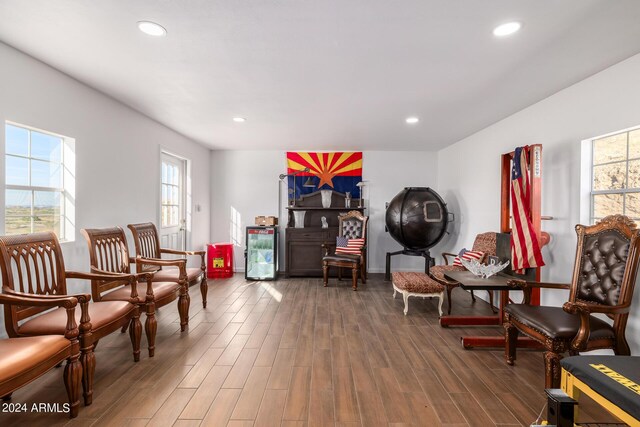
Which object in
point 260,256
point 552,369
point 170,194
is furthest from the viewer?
point 260,256

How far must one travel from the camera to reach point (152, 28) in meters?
2.13

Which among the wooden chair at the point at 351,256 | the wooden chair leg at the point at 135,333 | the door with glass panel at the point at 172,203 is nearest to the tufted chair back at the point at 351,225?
the wooden chair at the point at 351,256

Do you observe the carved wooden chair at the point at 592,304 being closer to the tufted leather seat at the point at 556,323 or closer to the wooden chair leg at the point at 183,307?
the tufted leather seat at the point at 556,323

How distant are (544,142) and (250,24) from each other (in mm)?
3306

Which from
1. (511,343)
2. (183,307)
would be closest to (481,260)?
(511,343)

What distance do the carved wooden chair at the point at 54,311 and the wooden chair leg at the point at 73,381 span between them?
3.7 inches

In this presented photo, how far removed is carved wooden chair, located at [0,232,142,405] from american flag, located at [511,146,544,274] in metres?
3.65

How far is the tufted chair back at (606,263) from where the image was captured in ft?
7.34

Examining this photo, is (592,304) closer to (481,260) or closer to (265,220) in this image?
(481,260)

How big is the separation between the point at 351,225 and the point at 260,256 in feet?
5.92

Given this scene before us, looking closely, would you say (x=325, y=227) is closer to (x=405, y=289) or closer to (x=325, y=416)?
(x=405, y=289)

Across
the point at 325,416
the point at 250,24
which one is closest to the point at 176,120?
the point at 250,24

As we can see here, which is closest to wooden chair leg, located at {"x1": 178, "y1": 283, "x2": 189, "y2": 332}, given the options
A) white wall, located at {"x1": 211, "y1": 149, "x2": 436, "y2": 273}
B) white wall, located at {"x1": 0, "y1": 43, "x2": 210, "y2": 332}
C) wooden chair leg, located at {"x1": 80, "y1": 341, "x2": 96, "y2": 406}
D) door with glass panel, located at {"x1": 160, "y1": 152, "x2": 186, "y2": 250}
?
white wall, located at {"x1": 0, "y1": 43, "x2": 210, "y2": 332}

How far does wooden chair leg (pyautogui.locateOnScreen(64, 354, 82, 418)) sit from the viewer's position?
195cm
